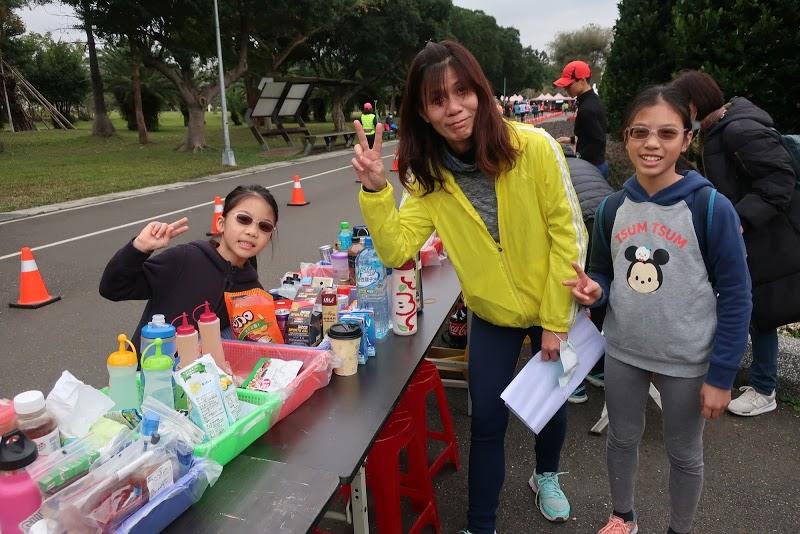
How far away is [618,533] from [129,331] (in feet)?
13.8

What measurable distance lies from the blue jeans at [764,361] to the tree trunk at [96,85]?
2202cm

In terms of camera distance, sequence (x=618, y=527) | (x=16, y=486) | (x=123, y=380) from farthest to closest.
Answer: (x=618, y=527), (x=123, y=380), (x=16, y=486)

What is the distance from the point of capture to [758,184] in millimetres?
2854

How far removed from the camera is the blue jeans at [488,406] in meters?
2.34

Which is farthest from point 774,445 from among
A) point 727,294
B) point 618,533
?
point 727,294

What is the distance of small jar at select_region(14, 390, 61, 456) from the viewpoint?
1402mm

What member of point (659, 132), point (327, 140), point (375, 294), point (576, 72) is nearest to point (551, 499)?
point (375, 294)

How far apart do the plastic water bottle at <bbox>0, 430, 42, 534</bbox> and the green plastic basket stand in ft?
1.20

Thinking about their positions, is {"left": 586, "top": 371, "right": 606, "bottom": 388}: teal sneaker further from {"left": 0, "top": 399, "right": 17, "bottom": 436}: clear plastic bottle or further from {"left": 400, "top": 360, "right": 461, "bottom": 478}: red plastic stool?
{"left": 0, "top": 399, "right": 17, "bottom": 436}: clear plastic bottle

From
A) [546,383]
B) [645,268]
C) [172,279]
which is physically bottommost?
[546,383]

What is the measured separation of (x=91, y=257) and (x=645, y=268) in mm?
7211

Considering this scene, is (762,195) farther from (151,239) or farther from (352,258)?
(151,239)

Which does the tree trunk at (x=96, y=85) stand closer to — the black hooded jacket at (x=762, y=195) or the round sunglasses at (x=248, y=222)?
the round sunglasses at (x=248, y=222)

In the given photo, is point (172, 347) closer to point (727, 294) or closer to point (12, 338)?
point (727, 294)
